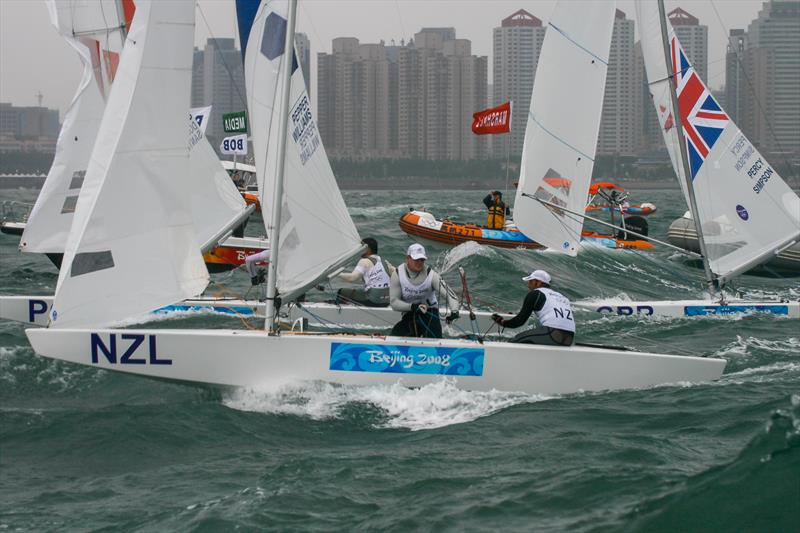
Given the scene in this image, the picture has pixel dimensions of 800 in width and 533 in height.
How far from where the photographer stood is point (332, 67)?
113 meters

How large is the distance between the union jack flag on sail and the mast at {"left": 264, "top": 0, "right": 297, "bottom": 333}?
17.9ft

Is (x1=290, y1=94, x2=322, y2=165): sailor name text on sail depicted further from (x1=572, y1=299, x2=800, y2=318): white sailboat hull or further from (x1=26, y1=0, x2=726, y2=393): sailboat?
(x1=572, y1=299, x2=800, y2=318): white sailboat hull


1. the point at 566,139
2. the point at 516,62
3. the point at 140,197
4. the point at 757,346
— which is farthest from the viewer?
the point at 516,62

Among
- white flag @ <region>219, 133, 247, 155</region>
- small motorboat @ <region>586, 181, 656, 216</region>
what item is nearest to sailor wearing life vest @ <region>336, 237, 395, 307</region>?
small motorboat @ <region>586, 181, 656, 216</region>

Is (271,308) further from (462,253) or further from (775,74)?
(775,74)

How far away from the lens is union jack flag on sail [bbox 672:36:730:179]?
472 inches

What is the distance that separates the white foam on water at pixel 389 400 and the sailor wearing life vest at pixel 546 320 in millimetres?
466

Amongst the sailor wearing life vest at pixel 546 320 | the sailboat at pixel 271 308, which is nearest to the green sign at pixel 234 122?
the sailboat at pixel 271 308

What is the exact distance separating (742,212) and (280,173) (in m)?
6.09

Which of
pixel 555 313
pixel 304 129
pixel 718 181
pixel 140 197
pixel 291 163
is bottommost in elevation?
pixel 555 313

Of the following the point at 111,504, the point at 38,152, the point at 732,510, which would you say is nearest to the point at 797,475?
the point at 732,510

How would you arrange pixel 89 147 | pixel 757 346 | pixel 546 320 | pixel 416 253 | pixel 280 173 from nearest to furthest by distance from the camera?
1. pixel 280 173
2. pixel 546 320
3. pixel 416 253
4. pixel 757 346
5. pixel 89 147

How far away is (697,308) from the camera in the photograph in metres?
12.2

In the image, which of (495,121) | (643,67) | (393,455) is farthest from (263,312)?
(643,67)
